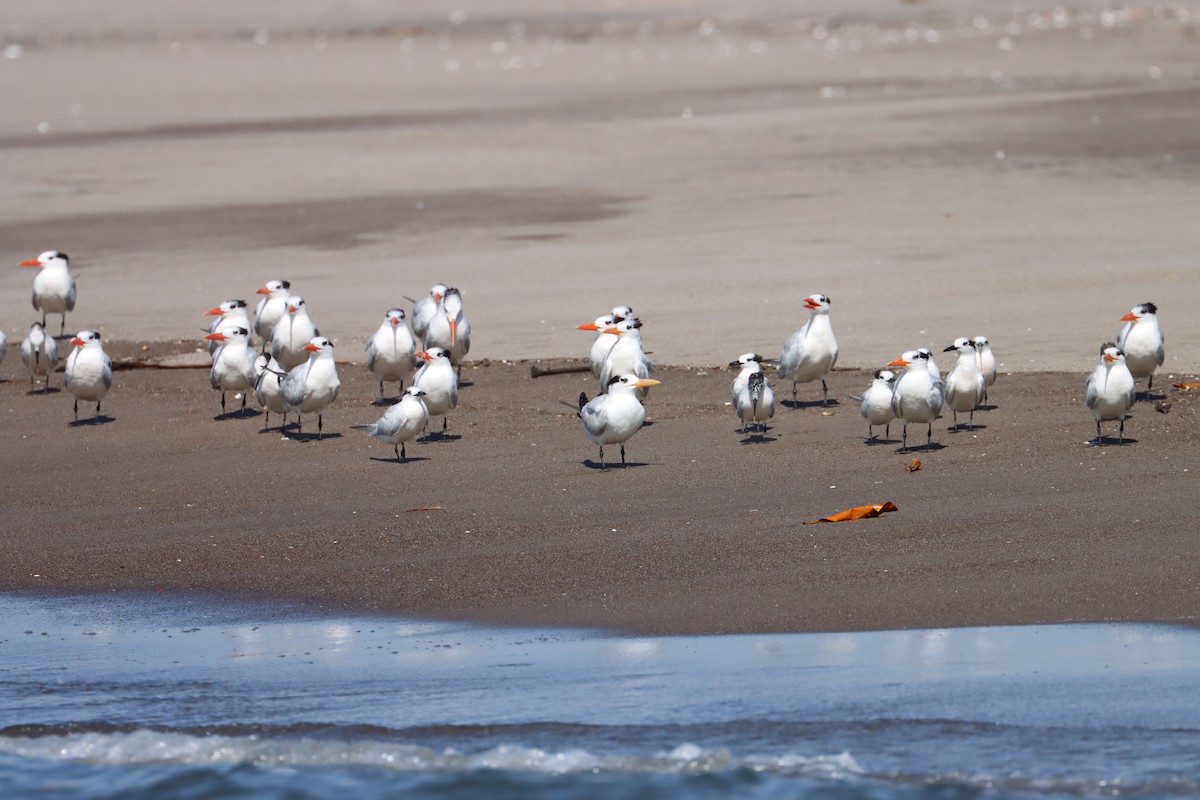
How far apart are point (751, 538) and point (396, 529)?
79.0 inches

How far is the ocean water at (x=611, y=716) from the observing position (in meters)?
6.79

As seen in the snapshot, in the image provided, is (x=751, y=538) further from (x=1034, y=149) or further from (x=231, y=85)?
(x=231, y=85)

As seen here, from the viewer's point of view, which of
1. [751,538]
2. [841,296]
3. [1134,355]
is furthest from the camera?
[841,296]

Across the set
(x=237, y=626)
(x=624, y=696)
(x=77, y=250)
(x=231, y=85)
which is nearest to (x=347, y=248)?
(x=77, y=250)

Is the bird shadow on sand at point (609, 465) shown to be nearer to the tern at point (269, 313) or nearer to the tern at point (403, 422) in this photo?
the tern at point (403, 422)

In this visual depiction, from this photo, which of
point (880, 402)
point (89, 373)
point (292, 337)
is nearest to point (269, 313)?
point (292, 337)

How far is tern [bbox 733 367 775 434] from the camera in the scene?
1146 centimetres

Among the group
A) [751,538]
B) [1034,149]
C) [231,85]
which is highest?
[231,85]

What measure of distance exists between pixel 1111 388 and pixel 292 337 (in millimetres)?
6179

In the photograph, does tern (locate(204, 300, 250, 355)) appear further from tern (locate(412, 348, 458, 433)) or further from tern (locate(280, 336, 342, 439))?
tern (locate(412, 348, 458, 433))

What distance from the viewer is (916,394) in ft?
36.0

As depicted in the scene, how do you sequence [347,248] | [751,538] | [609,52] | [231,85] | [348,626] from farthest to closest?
[609,52], [231,85], [347,248], [751,538], [348,626]

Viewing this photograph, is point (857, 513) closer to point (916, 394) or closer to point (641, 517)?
point (641, 517)

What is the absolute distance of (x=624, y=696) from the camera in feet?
24.1
